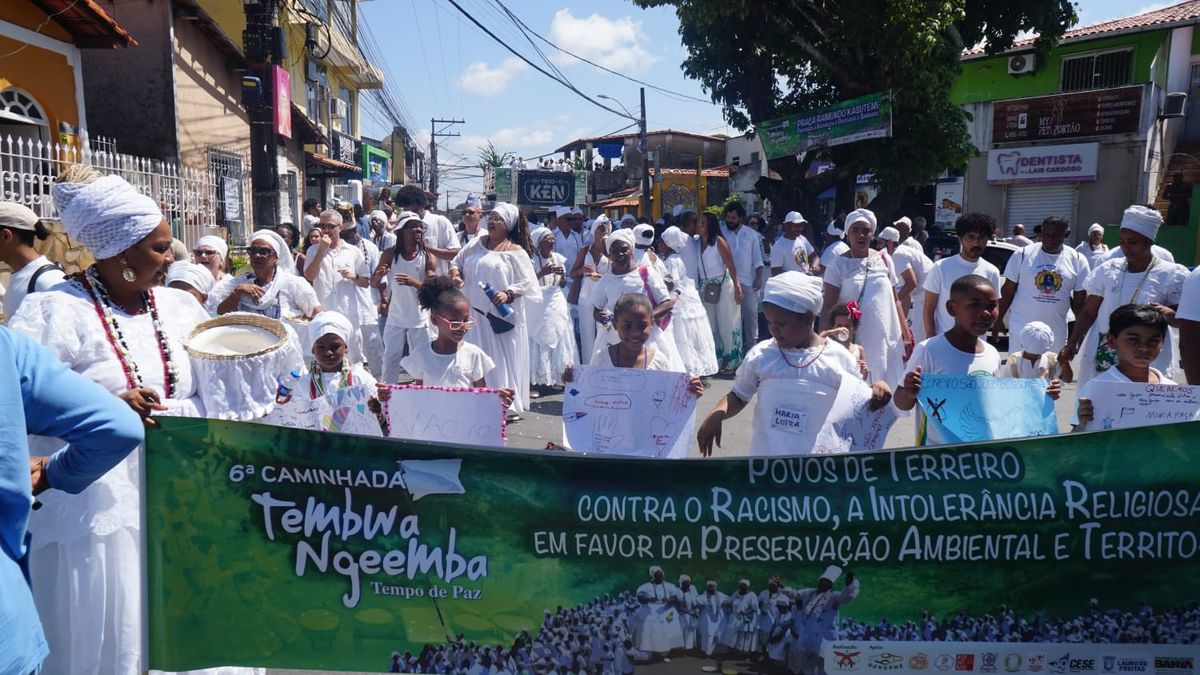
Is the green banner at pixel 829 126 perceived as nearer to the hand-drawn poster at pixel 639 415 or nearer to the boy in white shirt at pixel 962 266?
the boy in white shirt at pixel 962 266

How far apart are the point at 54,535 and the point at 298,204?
2414 cm

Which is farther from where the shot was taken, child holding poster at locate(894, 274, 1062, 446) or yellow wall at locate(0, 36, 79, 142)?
yellow wall at locate(0, 36, 79, 142)

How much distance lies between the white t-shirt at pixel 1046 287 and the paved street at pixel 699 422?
93 centimetres

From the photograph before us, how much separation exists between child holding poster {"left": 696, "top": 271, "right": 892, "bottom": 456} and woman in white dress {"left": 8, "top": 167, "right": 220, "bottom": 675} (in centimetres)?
219

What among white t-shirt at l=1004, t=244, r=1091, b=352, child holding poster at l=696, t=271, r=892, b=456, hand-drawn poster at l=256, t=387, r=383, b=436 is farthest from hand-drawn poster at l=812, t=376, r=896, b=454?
white t-shirt at l=1004, t=244, r=1091, b=352

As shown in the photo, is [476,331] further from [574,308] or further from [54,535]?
[54,535]

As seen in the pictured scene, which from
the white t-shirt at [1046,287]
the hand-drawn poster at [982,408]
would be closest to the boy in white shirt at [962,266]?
the white t-shirt at [1046,287]

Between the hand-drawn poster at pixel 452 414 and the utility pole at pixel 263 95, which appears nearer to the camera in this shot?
the hand-drawn poster at pixel 452 414

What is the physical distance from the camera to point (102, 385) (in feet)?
9.82

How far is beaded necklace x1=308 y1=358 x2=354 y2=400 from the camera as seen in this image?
449cm

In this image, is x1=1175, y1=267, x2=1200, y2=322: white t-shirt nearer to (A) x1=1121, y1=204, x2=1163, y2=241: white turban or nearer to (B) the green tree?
(A) x1=1121, y1=204, x2=1163, y2=241: white turban

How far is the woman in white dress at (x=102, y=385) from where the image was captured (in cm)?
288

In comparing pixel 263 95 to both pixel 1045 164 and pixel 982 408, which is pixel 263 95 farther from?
pixel 1045 164

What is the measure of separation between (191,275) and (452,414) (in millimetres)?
3566
